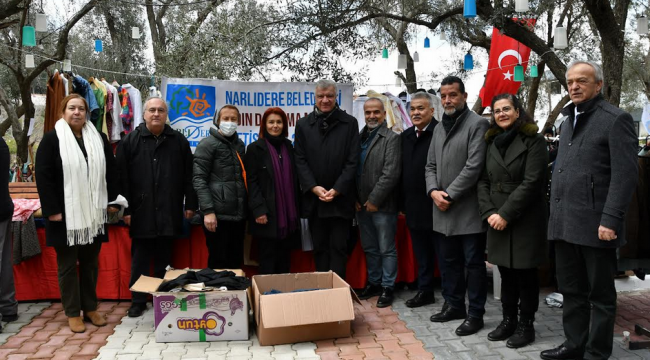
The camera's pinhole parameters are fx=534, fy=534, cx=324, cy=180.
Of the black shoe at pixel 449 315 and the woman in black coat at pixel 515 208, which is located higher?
the woman in black coat at pixel 515 208

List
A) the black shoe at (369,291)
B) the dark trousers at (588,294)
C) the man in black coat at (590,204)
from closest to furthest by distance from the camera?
the man in black coat at (590,204), the dark trousers at (588,294), the black shoe at (369,291)

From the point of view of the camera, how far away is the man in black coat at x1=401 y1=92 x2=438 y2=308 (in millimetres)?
4727

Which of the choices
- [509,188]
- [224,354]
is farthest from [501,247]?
[224,354]

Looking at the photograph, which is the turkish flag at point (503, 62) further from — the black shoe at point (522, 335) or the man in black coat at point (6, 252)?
the man in black coat at point (6, 252)

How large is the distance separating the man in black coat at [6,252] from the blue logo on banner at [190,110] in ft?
5.60

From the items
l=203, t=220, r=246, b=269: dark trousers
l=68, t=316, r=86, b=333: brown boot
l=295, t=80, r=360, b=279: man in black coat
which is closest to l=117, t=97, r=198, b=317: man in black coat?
l=203, t=220, r=246, b=269: dark trousers

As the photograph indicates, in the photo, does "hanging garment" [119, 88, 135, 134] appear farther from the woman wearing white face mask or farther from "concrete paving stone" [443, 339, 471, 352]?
"concrete paving stone" [443, 339, 471, 352]

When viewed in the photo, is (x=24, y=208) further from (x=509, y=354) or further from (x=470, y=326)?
(x=509, y=354)

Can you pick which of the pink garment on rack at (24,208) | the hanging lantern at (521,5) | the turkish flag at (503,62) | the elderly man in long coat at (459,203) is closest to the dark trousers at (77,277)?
the pink garment on rack at (24,208)

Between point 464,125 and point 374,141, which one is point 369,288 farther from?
point 464,125

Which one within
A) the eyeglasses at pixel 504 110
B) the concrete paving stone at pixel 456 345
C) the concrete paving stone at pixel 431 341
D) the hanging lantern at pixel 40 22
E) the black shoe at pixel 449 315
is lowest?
the concrete paving stone at pixel 431 341

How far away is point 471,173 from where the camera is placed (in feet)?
13.6

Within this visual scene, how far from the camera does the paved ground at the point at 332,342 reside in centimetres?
380

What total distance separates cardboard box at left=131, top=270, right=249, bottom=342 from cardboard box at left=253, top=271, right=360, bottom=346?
5.9 inches
